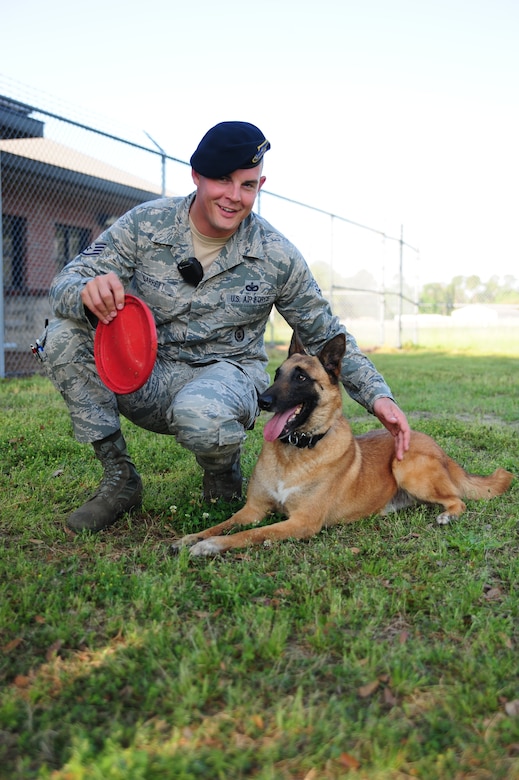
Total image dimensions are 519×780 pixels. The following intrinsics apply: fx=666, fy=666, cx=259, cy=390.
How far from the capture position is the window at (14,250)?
12148mm

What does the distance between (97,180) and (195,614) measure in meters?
10.9

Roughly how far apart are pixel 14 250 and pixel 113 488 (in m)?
10.4

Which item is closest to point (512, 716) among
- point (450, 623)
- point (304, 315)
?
point (450, 623)

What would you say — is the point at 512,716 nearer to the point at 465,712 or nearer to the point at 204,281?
the point at 465,712

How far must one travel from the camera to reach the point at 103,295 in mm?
3133

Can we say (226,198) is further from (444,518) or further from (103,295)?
(444,518)

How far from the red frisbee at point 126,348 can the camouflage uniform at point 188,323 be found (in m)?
0.21

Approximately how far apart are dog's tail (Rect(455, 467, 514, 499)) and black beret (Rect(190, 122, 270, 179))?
A: 7.50ft

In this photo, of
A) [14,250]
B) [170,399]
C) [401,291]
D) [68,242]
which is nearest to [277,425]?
[170,399]

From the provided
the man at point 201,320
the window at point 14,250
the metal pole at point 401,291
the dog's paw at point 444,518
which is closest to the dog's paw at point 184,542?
the man at point 201,320

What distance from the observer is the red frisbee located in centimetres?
324

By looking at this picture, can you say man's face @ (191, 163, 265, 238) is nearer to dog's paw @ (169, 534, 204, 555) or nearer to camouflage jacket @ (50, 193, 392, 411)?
camouflage jacket @ (50, 193, 392, 411)

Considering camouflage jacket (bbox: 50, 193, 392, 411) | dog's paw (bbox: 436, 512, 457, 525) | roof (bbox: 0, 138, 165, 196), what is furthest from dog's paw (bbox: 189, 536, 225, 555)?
roof (bbox: 0, 138, 165, 196)

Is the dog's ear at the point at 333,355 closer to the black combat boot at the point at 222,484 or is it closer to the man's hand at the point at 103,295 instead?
the black combat boot at the point at 222,484
